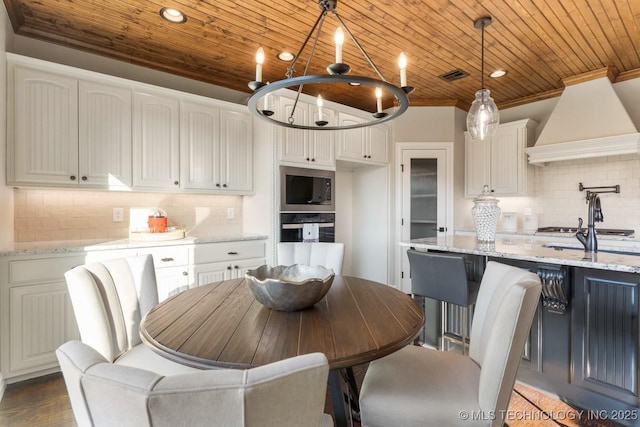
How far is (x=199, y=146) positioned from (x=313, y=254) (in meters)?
1.64

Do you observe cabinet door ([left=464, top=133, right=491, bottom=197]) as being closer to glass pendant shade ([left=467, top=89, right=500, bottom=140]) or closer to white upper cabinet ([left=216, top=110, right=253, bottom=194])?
glass pendant shade ([left=467, top=89, right=500, bottom=140])

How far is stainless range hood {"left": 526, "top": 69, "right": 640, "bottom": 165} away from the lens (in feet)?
10.5

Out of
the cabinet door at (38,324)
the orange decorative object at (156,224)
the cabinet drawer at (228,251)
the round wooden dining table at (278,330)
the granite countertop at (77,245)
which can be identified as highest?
the orange decorative object at (156,224)

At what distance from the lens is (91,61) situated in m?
2.83

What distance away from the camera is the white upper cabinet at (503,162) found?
3926 mm

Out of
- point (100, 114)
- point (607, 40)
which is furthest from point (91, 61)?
point (607, 40)

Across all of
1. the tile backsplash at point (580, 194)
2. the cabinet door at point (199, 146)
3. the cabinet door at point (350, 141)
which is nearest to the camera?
the cabinet door at point (199, 146)

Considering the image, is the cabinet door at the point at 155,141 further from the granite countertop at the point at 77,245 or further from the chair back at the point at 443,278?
the chair back at the point at 443,278

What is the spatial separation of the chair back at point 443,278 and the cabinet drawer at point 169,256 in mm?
1883

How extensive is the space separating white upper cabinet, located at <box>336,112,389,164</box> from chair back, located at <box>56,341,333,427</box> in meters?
3.30

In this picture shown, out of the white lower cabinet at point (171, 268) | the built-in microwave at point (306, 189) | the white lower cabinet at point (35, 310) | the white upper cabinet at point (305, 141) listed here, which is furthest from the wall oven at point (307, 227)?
the white lower cabinet at point (35, 310)

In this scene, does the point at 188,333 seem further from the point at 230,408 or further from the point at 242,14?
the point at 242,14

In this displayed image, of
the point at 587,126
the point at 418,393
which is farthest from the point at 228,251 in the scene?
the point at 587,126

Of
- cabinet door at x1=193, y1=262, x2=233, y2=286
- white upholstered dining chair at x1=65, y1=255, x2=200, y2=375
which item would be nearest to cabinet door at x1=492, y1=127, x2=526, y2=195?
cabinet door at x1=193, y1=262, x2=233, y2=286
